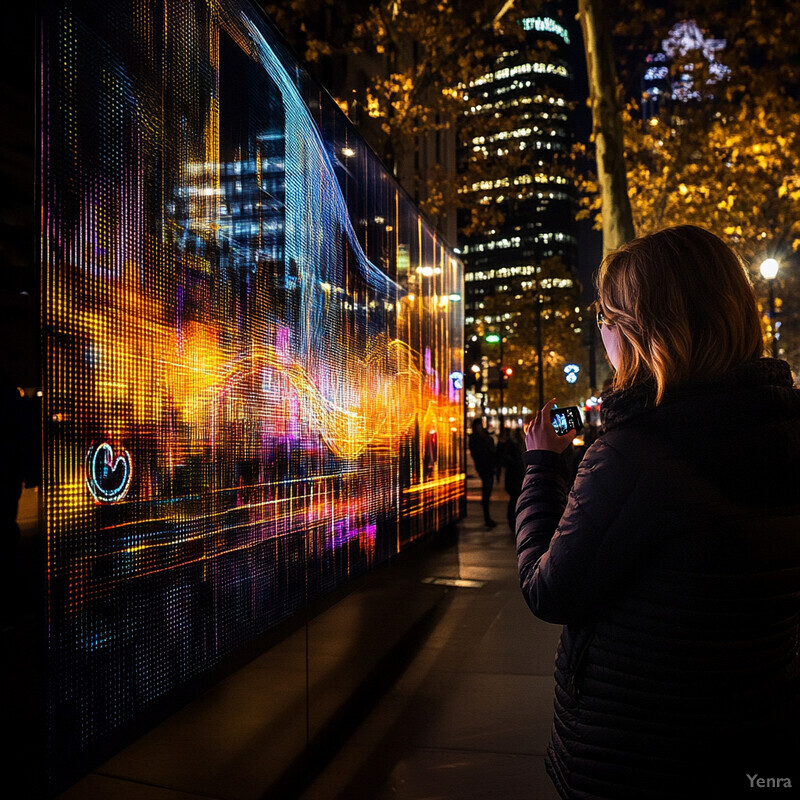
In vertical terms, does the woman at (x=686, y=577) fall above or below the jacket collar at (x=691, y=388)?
below

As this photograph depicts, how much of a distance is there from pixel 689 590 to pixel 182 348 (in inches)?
77.9

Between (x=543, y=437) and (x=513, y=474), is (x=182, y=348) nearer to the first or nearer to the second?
(x=543, y=437)

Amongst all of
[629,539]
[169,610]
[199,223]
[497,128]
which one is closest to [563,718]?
[629,539]

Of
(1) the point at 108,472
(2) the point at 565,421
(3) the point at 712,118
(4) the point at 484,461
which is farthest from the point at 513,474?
(1) the point at 108,472

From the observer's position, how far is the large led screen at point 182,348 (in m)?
2.37

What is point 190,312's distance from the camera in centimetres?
308

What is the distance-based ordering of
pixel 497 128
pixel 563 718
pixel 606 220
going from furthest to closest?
pixel 497 128, pixel 606 220, pixel 563 718

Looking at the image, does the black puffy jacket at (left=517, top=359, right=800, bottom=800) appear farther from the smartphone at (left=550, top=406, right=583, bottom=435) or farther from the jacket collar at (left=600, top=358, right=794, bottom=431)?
the smartphone at (left=550, top=406, right=583, bottom=435)

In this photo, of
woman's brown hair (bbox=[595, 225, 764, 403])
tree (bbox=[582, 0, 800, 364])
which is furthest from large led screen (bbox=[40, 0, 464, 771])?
tree (bbox=[582, 0, 800, 364])

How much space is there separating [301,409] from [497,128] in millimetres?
20093

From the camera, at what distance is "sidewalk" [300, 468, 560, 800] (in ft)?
14.6

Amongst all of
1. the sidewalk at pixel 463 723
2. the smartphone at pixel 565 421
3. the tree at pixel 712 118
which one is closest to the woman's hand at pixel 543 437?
the smartphone at pixel 565 421

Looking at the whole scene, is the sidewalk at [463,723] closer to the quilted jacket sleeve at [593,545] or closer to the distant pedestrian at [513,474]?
the quilted jacket sleeve at [593,545]

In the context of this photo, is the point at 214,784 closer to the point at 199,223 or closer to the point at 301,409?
the point at 301,409
